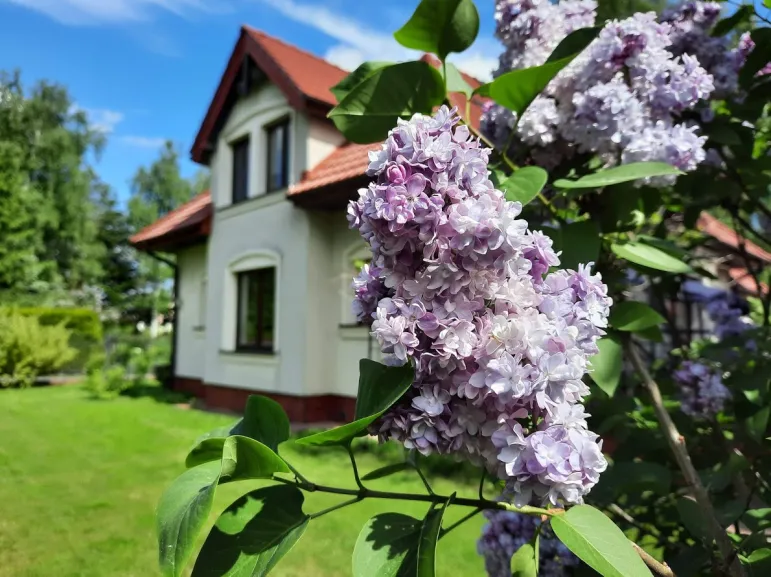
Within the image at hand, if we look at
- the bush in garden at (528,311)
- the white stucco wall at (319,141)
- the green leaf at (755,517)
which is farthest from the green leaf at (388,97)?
the white stucco wall at (319,141)

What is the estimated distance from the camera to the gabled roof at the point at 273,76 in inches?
335

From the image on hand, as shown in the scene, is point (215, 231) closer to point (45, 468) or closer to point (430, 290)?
point (45, 468)

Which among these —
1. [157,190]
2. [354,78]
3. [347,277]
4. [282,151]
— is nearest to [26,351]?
[282,151]

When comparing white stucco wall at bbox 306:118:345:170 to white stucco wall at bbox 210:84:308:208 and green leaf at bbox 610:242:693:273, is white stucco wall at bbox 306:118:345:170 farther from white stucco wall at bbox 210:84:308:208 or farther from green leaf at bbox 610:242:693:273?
green leaf at bbox 610:242:693:273

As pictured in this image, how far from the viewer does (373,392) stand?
76 centimetres

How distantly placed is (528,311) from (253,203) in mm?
9284

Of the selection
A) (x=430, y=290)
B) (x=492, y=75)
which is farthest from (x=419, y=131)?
(x=492, y=75)

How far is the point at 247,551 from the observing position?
0.73 metres

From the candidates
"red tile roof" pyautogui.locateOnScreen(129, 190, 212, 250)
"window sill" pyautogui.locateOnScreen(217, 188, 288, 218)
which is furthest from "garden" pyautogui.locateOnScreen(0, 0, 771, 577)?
"red tile roof" pyautogui.locateOnScreen(129, 190, 212, 250)

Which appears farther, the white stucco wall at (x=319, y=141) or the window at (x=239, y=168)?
the window at (x=239, y=168)

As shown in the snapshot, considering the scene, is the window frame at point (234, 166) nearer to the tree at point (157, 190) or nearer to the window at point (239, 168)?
the window at point (239, 168)

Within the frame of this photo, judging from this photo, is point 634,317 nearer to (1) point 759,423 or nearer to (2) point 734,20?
(1) point 759,423

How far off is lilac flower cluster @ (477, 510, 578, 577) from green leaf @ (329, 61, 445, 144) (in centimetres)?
81

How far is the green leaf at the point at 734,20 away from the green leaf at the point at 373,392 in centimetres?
142
